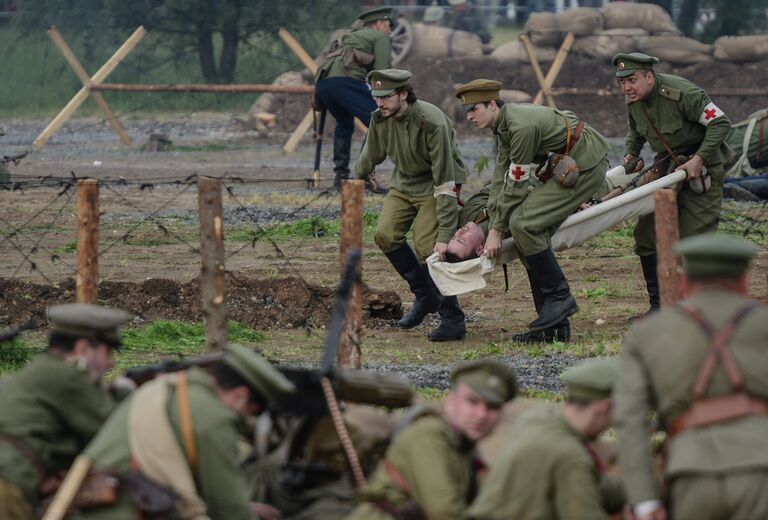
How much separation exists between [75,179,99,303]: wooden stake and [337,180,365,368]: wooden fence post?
5.20 ft

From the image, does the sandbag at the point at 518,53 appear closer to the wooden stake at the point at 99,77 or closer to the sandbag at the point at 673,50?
the sandbag at the point at 673,50

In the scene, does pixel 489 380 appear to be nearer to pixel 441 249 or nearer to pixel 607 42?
pixel 441 249

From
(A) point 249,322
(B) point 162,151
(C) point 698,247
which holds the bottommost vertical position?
(B) point 162,151

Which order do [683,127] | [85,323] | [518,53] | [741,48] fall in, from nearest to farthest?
1. [85,323]
2. [683,127]
3. [518,53]
4. [741,48]

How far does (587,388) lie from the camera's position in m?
6.29

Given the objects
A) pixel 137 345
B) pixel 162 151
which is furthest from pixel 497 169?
pixel 162 151

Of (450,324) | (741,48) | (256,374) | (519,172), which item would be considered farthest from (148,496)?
(741,48)

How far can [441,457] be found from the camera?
21.1 ft

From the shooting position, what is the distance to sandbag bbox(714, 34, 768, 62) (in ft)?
103

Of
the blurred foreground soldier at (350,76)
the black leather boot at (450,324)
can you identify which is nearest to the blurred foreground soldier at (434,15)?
the blurred foreground soldier at (350,76)

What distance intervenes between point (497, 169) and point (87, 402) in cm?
578

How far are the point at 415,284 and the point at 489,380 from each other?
603 cm

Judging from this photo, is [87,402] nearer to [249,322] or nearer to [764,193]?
[249,322]

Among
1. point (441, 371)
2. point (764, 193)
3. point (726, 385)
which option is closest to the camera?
point (726, 385)
